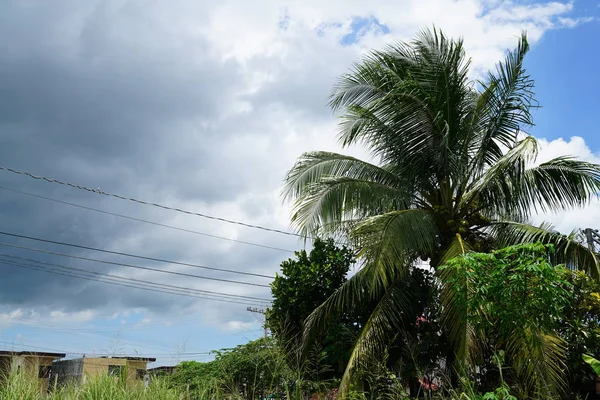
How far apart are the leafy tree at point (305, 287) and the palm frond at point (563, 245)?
3492 mm

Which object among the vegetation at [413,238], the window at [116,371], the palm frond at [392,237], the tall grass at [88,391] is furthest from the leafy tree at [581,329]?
the window at [116,371]

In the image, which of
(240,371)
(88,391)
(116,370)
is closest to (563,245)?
(240,371)

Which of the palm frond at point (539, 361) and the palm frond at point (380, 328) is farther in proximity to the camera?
the palm frond at point (380, 328)

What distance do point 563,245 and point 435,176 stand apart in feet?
8.78

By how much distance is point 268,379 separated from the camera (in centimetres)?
1126

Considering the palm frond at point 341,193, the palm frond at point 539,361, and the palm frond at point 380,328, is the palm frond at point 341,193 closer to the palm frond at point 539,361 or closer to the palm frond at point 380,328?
the palm frond at point 380,328

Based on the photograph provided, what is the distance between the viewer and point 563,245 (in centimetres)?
1088

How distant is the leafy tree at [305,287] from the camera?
12750mm

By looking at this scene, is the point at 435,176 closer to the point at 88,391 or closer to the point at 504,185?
the point at 504,185

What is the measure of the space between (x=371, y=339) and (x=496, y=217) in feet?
12.9

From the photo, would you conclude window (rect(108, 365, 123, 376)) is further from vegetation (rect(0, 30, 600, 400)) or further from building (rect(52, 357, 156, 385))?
vegetation (rect(0, 30, 600, 400))

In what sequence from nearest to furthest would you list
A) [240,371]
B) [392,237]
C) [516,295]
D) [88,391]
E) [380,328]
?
1. [88,391]
2. [516,295]
3. [392,237]
4. [380,328]
5. [240,371]

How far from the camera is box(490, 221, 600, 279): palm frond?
1070cm

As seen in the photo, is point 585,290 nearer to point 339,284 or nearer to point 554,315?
point 554,315
